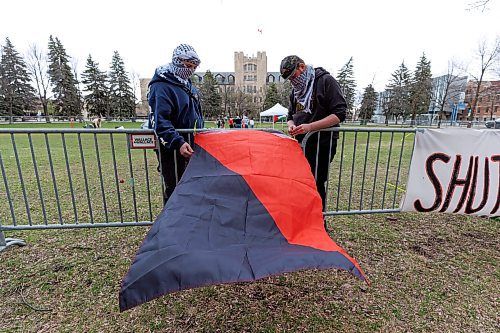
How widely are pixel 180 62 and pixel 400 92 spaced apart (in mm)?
62958

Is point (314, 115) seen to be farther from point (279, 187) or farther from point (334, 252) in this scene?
point (334, 252)

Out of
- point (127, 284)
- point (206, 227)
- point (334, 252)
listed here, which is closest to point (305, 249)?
point (334, 252)

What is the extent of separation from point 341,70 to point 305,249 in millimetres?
67503

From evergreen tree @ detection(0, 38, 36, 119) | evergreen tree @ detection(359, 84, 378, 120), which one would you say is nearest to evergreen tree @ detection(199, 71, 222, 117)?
evergreen tree @ detection(0, 38, 36, 119)

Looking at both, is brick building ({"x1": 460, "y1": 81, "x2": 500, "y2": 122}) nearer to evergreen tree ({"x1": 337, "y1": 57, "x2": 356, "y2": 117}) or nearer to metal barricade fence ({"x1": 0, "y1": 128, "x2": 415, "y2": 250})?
evergreen tree ({"x1": 337, "y1": 57, "x2": 356, "y2": 117})

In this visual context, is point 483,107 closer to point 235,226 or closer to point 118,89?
point 118,89

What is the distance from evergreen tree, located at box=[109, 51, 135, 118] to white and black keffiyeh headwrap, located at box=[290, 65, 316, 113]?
6079 centimetres

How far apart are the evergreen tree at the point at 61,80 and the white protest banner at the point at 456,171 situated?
2285 inches

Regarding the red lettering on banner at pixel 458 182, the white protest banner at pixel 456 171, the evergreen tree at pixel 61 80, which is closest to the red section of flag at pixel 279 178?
the white protest banner at pixel 456 171

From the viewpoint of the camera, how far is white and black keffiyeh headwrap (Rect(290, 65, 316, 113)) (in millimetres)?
2928

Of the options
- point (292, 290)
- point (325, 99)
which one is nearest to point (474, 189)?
point (325, 99)

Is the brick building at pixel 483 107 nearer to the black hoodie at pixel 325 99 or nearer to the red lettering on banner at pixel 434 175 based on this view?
the red lettering on banner at pixel 434 175

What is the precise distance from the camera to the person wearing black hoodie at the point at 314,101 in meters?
2.86

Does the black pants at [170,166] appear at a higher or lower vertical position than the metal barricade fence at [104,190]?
higher
